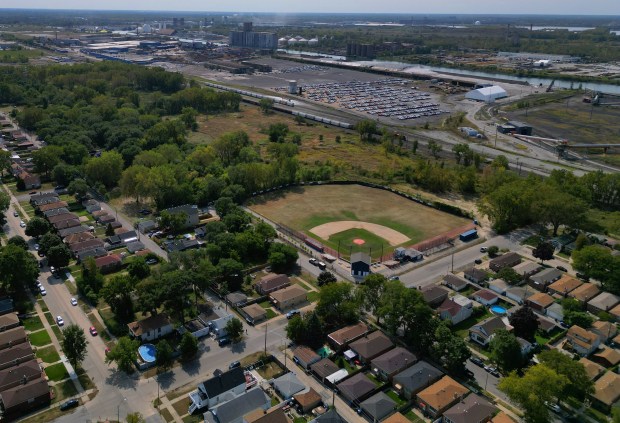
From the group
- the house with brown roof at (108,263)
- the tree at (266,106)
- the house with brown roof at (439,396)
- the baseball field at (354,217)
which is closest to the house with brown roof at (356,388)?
the house with brown roof at (439,396)

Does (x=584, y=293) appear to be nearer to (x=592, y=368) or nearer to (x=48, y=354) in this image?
(x=592, y=368)

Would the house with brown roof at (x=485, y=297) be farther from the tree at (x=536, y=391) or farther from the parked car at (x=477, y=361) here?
the tree at (x=536, y=391)

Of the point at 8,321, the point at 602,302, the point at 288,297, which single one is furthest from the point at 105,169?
the point at 602,302

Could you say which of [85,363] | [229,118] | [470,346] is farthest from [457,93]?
[85,363]

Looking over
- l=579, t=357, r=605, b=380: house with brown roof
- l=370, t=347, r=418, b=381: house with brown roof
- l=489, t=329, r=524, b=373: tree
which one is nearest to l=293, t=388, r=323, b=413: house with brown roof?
l=370, t=347, r=418, b=381: house with brown roof

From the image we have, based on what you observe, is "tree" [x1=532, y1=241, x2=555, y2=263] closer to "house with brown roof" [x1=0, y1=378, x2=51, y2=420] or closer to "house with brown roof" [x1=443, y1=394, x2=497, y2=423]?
"house with brown roof" [x1=443, y1=394, x2=497, y2=423]

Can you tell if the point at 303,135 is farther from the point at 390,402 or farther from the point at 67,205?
the point at 390,402
